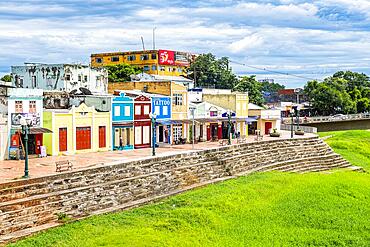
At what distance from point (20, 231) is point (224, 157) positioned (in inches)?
783

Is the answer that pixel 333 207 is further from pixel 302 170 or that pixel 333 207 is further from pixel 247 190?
pixel 302 170

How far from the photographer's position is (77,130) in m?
40.7

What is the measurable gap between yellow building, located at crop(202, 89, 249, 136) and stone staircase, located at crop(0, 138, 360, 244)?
9.98 metres

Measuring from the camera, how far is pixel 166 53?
3957 inches

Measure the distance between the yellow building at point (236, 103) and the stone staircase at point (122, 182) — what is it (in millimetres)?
9976

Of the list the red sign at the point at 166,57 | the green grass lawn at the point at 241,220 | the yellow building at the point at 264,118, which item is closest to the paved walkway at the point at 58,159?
the green grass lawn at the point at 241,220

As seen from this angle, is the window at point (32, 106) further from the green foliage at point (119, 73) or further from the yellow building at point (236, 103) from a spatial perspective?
the green foliage at point (119, 73)

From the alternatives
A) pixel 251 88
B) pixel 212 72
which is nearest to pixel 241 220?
pixel 251 88

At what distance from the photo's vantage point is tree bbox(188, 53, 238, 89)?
92688 mm

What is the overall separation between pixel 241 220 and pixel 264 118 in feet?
115

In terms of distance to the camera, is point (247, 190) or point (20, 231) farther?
point (247, 190)

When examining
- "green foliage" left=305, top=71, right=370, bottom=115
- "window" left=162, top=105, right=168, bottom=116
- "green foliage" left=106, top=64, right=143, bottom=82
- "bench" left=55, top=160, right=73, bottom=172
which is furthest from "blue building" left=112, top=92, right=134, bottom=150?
"green foliage" left=305, top=71, right=370, bottom=115

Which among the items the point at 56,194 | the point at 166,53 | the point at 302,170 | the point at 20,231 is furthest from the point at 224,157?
the point at 166,53

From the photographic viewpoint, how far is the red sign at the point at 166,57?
99.5 meters
